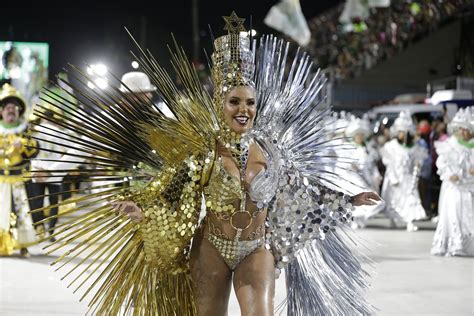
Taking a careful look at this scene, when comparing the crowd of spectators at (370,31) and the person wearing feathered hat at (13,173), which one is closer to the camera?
the person wearing feathered hat at (13,173)

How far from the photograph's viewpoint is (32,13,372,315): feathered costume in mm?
3963

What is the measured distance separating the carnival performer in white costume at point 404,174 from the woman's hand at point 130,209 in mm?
9684

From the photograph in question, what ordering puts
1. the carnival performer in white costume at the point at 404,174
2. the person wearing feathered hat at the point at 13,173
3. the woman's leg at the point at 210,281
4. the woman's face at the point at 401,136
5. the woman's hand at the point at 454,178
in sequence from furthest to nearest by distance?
the woman's face at the point at 401,136, the carnival performer in white costume at the point at 404,174, the woman's hand at the point at 454,178, the person wearing feathered hat at the point at 13,173, the woman's leg at the point at 210,281

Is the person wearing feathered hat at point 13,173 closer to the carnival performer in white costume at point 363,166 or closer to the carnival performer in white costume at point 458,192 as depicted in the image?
the carnival performer in white costume at point 458,192

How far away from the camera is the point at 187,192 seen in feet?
13.0

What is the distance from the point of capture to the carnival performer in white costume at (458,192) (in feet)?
32.6

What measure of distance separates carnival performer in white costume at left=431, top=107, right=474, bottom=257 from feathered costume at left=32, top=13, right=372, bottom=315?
5914 millimetres

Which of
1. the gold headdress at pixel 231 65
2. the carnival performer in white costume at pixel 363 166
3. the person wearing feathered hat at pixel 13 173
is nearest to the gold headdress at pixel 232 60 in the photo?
the gold headdress at pixel 231 65

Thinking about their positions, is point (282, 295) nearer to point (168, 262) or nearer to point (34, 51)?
point (168, 262)

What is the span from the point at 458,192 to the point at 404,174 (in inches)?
123

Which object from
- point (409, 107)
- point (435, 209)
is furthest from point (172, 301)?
point (409, 107)

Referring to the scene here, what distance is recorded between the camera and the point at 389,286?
7.45 meters

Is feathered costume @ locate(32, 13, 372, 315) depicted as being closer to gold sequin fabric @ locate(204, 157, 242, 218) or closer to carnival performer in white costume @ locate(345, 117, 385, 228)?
gold sequin fabric @ locate(204, 157, 242, 218)

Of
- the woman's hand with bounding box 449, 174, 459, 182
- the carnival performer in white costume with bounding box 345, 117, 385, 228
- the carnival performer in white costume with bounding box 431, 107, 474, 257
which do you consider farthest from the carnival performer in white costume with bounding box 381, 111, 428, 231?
the woman's hand with bounding box 449, 174, 459, 182
